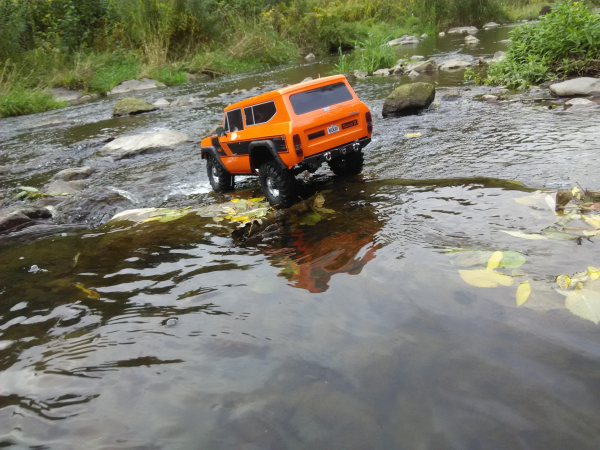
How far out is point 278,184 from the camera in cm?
712

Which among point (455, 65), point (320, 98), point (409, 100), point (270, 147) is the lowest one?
point (455, 65)

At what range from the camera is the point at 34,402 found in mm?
3197

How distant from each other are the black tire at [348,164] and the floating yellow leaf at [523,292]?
188 inches

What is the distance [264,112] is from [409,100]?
21.6ft

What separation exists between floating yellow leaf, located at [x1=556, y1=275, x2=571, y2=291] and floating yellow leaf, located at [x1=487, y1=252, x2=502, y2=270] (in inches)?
19.2

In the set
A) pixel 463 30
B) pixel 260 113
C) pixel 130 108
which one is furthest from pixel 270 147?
pixel 463 30

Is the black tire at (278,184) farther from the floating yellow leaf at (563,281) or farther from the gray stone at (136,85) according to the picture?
the gray stone at (136,85)

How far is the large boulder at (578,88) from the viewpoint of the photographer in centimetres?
1130

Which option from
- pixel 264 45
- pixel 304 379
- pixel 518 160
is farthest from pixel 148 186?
pixel 264 45

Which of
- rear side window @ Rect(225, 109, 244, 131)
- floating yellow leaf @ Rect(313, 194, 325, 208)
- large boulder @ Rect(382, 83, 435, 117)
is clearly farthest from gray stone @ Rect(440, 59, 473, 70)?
floating yellow leaf @ Rect(313, 194, 325, 208)

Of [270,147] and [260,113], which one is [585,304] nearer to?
[270,147]

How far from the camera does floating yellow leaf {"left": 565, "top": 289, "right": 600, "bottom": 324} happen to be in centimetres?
319

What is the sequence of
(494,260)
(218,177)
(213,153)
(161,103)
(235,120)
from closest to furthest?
(494,260)
(235,120)
(213,153)
(218,177)
(161,103)

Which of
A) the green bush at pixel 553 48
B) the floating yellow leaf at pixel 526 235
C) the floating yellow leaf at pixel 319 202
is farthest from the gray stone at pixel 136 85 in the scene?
the floating yellow leaf at pixel 526 235
